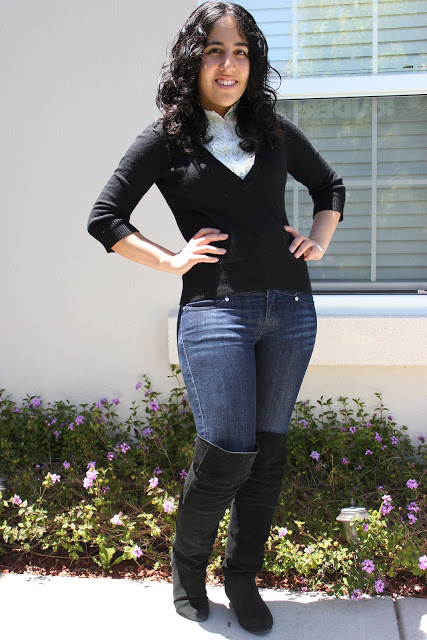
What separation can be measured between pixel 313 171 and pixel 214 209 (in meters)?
0.52

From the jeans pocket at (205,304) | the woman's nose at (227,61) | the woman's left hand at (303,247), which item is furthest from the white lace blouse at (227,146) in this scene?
the jeans pocket at (205,304)

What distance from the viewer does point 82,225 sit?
342 centimetres

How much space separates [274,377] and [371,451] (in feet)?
4.17

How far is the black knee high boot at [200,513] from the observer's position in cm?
205

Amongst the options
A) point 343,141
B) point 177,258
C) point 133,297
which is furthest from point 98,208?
point 343,141

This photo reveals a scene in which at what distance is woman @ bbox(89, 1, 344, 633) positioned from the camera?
6.79 ft

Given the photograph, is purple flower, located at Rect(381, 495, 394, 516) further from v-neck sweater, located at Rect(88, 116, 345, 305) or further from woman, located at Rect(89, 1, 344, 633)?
v-neck sweater, located at Rect(88, 116, 345, 305)

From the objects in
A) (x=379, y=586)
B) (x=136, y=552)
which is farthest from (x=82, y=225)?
(x=379, y=586)

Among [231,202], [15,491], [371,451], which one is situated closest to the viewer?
[231,202]

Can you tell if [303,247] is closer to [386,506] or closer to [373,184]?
[386,506]

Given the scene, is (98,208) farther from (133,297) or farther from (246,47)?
(133,297)

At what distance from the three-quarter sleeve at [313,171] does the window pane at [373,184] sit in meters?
0.99

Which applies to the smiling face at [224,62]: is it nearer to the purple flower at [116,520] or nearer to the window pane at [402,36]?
the window pane at [402,36]

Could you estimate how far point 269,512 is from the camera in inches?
89.0
